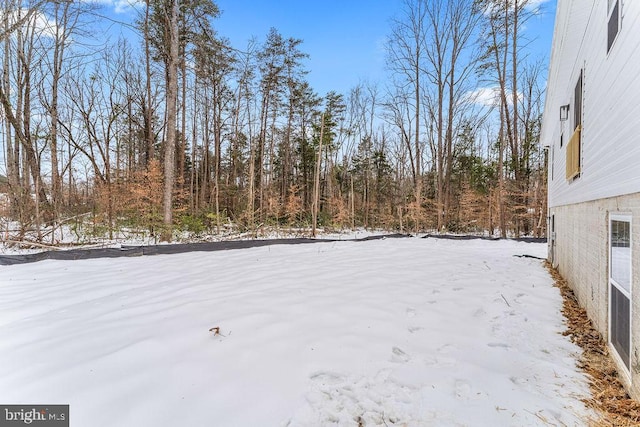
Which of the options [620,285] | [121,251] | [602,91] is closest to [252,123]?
[121,251]

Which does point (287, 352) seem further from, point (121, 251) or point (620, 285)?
point (121, 251)

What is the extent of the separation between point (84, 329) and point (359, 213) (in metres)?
15.9

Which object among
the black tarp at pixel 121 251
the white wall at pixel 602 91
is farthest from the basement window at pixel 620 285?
the black tarp at pixel 121 251

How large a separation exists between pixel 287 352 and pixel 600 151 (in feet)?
10.6

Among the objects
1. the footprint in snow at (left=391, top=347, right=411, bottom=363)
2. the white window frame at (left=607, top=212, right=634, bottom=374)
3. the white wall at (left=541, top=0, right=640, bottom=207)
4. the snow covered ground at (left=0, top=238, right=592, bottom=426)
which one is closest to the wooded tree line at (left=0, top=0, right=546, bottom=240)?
the snow covered ground at (left=0, top=238, right=592, bottom=426)

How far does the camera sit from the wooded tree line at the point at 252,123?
7.80 m

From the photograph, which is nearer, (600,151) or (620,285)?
(620,285)

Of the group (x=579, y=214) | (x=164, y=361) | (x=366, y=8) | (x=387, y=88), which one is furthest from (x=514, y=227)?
(x=164, y=361)

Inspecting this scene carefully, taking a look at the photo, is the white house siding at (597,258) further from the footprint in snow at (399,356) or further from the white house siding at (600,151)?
the footprint in snow at (399,356)

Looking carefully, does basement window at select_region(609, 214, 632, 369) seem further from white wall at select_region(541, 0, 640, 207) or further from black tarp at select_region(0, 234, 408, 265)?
black tarp at select_region(0, 234, 408, 265)

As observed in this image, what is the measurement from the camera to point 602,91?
262 centimetres

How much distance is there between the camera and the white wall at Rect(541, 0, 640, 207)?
6.13 feet

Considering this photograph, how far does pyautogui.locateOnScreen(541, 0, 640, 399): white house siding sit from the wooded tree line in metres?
6.81

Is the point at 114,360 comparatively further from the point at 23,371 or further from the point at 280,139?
the point at 280,139
